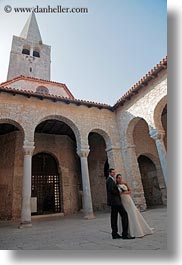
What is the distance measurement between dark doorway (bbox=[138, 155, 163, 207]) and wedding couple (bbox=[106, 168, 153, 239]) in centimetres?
907

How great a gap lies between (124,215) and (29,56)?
63.5 feet

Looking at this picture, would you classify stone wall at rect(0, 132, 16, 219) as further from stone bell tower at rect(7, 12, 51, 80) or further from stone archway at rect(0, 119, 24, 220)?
stone bell tower at rect(7, 12, 51, 80)

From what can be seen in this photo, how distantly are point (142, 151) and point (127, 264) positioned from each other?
9190mm

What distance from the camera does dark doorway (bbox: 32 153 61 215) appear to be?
37.8 feet

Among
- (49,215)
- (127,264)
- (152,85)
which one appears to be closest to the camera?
(127,264)

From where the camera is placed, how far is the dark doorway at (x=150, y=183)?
41.0 feet

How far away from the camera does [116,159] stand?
33.0 feet

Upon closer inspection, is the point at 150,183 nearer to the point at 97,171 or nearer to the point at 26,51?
the point at 97,171

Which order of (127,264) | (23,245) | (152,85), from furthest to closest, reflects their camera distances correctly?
(152,85) → (23,245) → (127,264)

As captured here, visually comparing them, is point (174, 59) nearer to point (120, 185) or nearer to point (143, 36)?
Result: point (143, 36)

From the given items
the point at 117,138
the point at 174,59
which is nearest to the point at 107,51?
the point at 174,59

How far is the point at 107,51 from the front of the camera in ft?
20.7

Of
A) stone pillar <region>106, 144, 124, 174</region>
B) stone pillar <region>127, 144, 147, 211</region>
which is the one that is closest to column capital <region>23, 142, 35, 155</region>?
stone pillar <region>106, 144, 124, 174</region>

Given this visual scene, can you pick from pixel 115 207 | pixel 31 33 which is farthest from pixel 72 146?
pixel 31 33
